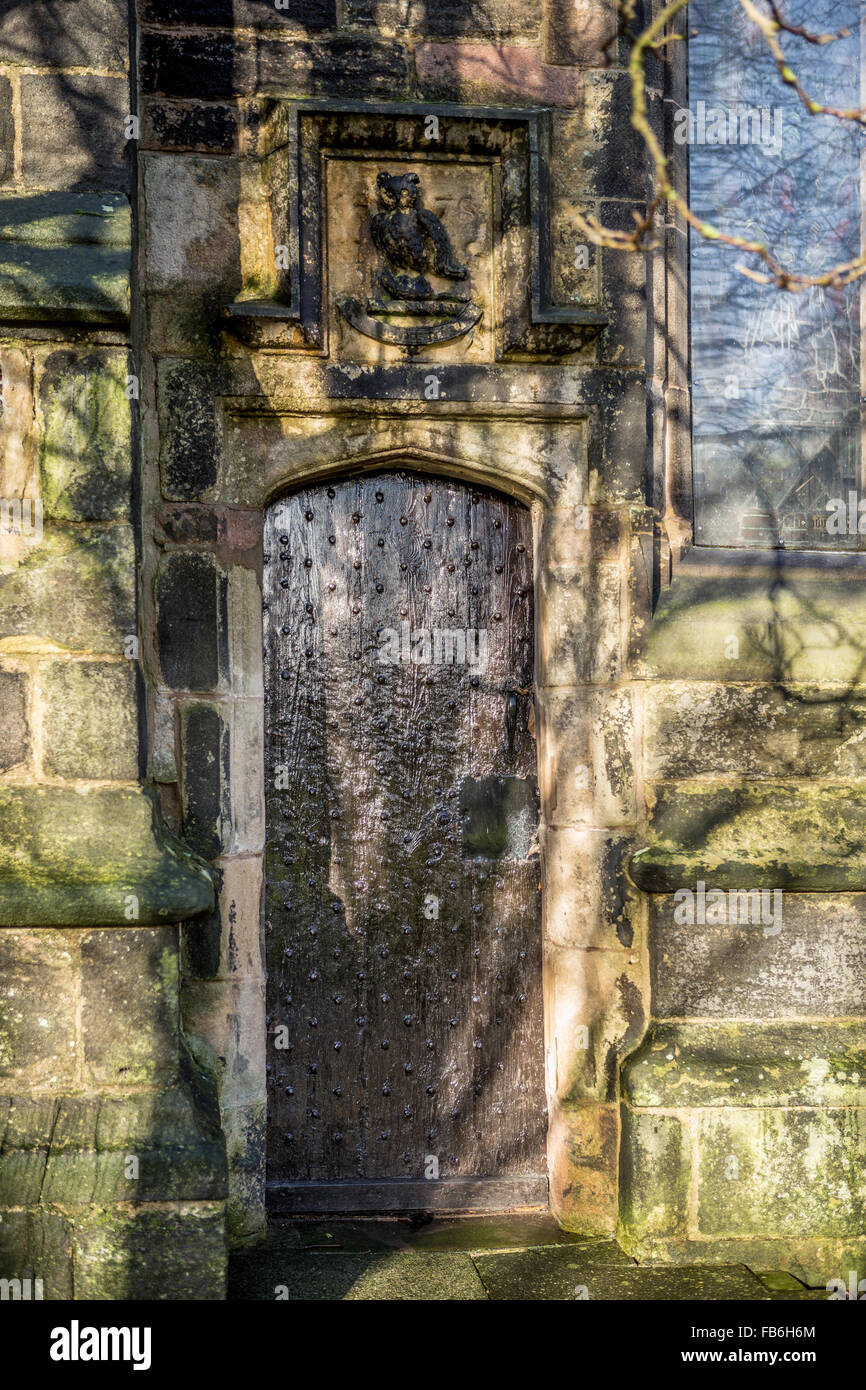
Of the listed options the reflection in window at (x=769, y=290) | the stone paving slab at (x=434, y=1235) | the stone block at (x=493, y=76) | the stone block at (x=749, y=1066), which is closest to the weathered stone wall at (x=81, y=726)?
the stone paving slab at (x=434, y=1235)

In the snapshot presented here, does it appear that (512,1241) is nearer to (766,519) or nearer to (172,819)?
(172,819)

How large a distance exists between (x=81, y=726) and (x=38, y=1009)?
0.77 metres

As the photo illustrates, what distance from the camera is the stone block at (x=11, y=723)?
3234 millimetres

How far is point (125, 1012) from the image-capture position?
3.22m

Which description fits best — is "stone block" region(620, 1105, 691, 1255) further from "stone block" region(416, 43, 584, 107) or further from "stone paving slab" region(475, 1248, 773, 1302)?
"stone block" region(416, 43, 584, 107)

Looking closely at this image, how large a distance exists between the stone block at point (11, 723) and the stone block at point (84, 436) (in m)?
0.48

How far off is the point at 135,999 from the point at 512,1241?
5.03 feet

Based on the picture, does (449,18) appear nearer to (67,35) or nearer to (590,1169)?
(67,35)

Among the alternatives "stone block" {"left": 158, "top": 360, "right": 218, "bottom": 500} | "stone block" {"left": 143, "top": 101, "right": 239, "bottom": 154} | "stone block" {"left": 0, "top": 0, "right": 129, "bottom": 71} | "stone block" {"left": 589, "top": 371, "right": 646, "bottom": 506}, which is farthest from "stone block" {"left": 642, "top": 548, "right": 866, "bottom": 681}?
"stone block" {"left": 0, "top": 0, "right": 129, "bottom": 71}

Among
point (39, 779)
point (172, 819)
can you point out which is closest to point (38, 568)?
point (39, 779)

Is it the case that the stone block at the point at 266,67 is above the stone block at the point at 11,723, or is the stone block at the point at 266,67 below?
above

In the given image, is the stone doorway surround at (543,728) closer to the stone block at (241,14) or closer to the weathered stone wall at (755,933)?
the weathered stone wall at (755,933)

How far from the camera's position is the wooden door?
404cm

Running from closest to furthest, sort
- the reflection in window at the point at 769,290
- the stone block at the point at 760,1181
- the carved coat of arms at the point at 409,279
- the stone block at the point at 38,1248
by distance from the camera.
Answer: the stone block at the point at 38,1248 < the stone block at the point at 760,1181 < the carved coat of arms at the point at 409,279 < the reflection in window at the point at 769,290
